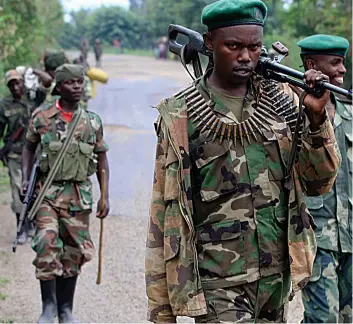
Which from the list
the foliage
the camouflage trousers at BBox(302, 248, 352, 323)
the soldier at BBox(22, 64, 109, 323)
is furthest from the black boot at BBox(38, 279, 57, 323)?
the foliage

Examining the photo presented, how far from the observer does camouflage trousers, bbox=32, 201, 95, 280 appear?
6453mm

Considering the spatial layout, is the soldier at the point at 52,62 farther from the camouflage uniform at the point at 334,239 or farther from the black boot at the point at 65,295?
the camouflage uniform at the point at 334,239

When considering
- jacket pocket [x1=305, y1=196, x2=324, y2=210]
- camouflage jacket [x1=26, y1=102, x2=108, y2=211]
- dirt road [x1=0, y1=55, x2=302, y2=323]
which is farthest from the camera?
dirt road [x1=0, y1=55, x2=302, y2=323]

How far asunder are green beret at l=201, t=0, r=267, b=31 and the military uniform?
5874mm

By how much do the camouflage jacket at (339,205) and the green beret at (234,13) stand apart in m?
1.72

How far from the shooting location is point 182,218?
371 centimetres

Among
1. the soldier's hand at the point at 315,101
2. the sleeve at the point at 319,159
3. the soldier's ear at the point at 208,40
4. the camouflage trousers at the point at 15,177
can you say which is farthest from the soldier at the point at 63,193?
the soldier's hand at the point at 315,101

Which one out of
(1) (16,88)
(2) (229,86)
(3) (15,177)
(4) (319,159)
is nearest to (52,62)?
(1) (16,88)

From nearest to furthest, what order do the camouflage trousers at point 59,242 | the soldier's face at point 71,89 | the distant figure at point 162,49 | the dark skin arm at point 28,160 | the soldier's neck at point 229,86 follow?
the soldier's neck at point 229,86 < the camouflage trousers at point 59,242 < the soldier's face at point 71,89 < the dark skin arm at point 28,160 < the distant figure at point 162,49

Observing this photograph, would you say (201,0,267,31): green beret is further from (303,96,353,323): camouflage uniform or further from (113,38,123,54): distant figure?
(113,38,123,54): distant figure

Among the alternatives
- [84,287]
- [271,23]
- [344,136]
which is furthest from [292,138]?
[271,23]

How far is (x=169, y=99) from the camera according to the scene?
151 inches

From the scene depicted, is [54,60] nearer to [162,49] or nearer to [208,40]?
[208,40]

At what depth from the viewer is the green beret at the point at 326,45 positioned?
5105 mm
